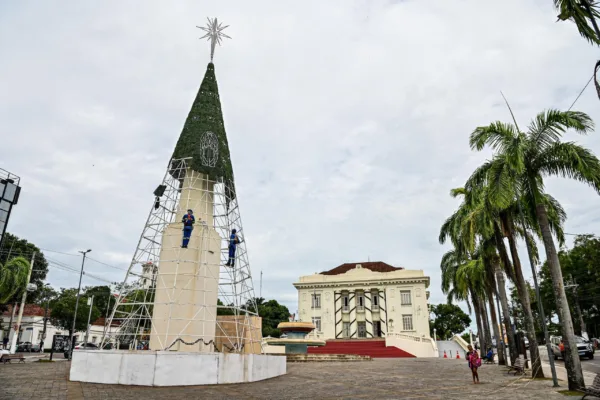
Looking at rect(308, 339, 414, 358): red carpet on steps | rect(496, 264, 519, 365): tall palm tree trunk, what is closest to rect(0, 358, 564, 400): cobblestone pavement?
rect(496, 264, 519, 365): tall palm tree trunk

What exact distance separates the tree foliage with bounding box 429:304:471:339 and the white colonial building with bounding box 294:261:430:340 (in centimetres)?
2367

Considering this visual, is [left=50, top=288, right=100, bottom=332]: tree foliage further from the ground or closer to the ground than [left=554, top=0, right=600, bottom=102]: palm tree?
closer to the ground

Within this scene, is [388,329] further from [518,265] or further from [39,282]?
[39,282]

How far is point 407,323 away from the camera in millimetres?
52781

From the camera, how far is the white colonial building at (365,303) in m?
52.8

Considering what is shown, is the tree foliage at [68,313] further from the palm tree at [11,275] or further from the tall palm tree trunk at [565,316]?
the tall palm tree trunk at [565,316]

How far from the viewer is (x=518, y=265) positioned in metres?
17.3

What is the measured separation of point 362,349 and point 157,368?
30831mm

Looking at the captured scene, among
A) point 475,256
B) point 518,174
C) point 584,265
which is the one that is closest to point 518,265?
point 518,174

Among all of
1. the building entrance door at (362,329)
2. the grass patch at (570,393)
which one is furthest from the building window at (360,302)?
the grass patch at (570,393)

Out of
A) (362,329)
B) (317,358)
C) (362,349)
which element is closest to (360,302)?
(362,329)

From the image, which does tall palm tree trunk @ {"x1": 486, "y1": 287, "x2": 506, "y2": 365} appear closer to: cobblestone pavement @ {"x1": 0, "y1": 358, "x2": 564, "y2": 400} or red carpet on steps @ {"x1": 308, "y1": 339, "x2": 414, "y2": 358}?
cobblestone pavement @ {"x1": 0, "y1": 358, "x2": 564, "y2": 400}

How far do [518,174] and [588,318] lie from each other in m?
58.2

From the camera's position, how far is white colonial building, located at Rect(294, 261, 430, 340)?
173ft
